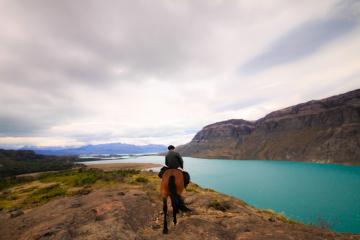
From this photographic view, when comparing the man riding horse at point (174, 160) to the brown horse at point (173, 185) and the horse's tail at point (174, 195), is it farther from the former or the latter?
the horse's tail at point (174, 195)

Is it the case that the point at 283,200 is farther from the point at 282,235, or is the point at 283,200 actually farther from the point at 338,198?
the point at 282,235

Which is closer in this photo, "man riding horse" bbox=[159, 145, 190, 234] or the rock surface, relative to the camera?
the rock surface

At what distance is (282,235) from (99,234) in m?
8.23

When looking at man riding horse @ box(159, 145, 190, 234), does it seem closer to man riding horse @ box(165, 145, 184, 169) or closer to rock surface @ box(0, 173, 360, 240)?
man riding horse @ box(165, 145, 184, 169)

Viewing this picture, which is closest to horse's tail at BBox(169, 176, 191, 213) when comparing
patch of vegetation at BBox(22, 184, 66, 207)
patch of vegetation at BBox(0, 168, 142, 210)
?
patch of vegetation at BBox(0, 168, 142, 210)

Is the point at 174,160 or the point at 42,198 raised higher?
the point at 174,160

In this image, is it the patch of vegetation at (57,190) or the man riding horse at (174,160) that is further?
the patch of vegetation at (57,190)

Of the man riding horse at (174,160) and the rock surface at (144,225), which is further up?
the man riding horse at (174,160)

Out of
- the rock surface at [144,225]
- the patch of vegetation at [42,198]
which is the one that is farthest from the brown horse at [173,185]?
the patch of vegetation at [42,198]

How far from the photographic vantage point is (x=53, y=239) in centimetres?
1116

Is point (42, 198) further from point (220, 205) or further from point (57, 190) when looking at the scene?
point (220, 205)

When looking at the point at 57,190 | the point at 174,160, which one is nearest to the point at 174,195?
the point at 174,160

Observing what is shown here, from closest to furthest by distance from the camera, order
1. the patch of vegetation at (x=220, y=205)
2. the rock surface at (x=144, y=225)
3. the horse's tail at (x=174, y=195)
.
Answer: the rock surface at (x=144, y=225), the horse's tail at (x=174, y=195), the patch of vegetation at (x=220, y=205)

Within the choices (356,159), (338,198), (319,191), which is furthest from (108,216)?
(356,159)
